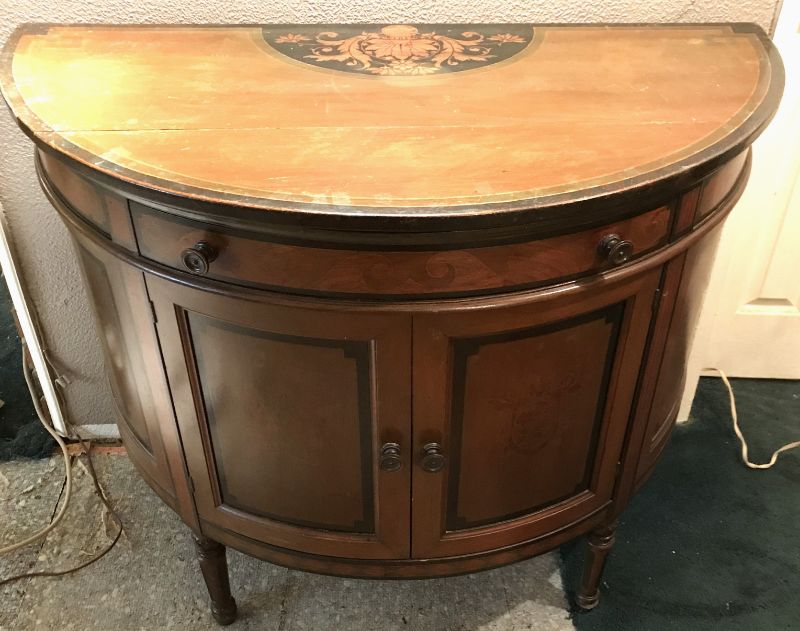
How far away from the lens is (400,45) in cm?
112

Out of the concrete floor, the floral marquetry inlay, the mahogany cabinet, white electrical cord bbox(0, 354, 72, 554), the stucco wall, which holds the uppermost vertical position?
the stucco wall

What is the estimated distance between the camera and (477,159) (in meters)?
0.82

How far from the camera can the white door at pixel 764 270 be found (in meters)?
1.40

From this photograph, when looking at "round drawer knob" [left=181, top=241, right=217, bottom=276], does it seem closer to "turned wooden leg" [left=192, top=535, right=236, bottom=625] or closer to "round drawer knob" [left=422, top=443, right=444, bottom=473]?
"round drawer knob" [left=422, top=443, right=444, bottom=473]

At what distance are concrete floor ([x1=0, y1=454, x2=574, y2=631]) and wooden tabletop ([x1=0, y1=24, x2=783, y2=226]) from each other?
0.83 meters

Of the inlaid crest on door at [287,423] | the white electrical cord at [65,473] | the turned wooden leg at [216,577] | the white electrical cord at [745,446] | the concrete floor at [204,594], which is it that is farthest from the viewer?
the white electrical cord at [745,446]

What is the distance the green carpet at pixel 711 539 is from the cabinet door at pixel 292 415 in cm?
54

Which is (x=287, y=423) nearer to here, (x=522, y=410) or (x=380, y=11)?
(x=522, y=410)

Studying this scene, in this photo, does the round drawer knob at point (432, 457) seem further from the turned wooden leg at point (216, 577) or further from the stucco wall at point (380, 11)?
the stucco wall at point (380, 11)

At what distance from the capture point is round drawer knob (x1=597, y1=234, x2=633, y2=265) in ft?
2.64

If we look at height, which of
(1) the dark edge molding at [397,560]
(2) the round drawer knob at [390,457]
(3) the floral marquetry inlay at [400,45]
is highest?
(3) the floral marquetry inlay at [400,45]

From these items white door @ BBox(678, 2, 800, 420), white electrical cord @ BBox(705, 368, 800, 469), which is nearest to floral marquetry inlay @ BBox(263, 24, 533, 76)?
white door @ BBox(678, 2, 800, 420)

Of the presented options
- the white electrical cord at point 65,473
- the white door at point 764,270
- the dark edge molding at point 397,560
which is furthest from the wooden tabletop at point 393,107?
the white electrical cord at point 65,473

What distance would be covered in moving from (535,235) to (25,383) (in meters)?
1.41
